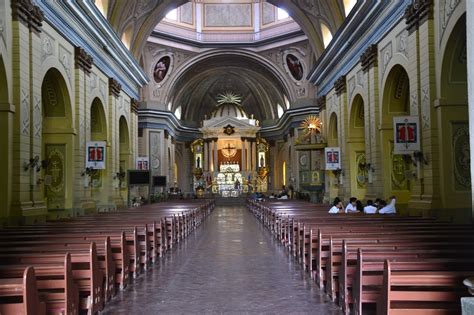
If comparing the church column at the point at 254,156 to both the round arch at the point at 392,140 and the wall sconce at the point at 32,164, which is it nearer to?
the round arch at the point at 392,140

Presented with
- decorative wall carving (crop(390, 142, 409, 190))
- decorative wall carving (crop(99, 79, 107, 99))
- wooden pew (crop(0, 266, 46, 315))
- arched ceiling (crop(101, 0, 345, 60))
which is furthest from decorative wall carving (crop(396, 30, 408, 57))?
wooden pew (crop(0, 266, 46, 315))

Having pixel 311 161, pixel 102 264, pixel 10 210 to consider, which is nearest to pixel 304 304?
pixel 102 264

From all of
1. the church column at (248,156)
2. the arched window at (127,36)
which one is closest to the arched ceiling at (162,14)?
the arched window at (127,36)

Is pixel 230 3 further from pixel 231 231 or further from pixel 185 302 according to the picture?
pixel 185 302

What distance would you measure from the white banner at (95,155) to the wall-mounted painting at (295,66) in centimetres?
2047

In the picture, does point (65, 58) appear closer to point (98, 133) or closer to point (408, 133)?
point (98, 133)

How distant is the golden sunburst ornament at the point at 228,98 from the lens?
4762 centimetres

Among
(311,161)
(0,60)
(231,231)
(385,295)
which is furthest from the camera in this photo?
(311,161)

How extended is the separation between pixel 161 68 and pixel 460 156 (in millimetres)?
26424

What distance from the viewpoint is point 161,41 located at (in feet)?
115

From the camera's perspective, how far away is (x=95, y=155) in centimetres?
1767

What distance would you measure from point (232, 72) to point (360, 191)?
24.9 metres

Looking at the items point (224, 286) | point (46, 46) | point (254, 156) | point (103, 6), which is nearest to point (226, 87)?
point (254, 156)

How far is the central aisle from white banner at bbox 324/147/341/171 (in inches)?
423
